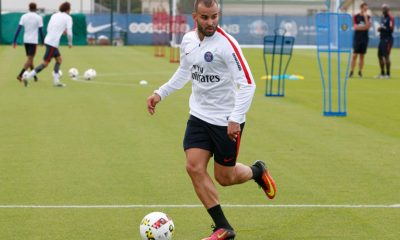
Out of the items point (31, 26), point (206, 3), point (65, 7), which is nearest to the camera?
point (206, 3)

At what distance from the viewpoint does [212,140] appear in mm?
7910

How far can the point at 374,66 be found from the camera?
1435 inches

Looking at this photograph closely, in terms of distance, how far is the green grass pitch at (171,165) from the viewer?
8.56m

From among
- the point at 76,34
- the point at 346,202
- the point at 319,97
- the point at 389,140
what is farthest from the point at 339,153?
the point at 76,34

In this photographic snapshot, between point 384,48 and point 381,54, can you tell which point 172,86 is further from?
point 384,48

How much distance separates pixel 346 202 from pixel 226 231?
7.52 ft

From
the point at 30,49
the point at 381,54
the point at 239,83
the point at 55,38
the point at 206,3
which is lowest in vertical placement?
the point at 381,54

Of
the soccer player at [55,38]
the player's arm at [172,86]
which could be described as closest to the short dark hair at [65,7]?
the soccer player at [55,38]

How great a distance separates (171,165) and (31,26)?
15156 mm

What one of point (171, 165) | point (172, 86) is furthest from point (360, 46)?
point (172, 86)

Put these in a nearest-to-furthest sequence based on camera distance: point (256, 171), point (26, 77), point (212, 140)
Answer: point (212, 140) → point (256, 171) → point (26, 77)

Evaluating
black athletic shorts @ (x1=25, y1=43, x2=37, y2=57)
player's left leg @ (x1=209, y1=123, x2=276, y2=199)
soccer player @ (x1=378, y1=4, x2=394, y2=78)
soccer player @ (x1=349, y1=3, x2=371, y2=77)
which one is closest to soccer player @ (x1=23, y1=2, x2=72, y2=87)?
black athletic shorts @ (x1=25, y1=43, x2=37, y2=57)

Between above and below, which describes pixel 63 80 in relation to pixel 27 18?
below

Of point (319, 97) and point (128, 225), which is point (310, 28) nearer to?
point (319, 97)
